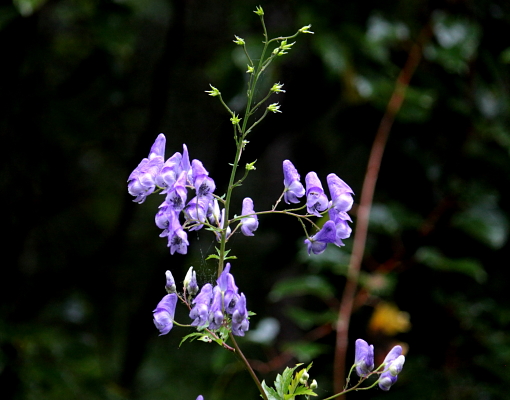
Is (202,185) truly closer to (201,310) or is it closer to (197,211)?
(197,211)

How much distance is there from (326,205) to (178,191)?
271 mm

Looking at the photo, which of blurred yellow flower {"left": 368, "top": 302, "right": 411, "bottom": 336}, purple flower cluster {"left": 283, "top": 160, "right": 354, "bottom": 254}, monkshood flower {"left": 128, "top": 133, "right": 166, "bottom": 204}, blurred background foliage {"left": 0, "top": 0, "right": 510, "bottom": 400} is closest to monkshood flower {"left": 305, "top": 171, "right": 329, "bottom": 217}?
purple flower cluster {"left": 283, "top": 160, "right": 354, "bottom": 254}

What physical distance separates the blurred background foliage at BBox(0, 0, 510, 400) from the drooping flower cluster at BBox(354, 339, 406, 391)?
33.6 inches

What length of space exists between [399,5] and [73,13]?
1.81 m

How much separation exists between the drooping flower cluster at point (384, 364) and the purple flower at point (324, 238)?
0.19m

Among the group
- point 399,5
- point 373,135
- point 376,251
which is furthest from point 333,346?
point 399,5

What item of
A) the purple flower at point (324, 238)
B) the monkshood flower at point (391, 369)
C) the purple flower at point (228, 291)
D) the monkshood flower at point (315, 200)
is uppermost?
the monkshood flower at point (315, 200)

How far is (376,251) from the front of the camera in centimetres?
262

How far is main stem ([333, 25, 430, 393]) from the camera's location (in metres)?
2.08

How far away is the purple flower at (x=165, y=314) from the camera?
98 cm

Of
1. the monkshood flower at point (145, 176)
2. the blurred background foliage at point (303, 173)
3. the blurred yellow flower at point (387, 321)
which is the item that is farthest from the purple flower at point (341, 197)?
the blurred yellow flower at point (387, 321)

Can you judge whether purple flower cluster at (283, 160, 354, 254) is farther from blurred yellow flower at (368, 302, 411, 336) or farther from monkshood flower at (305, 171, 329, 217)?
blurred yellow flower at (368, 302, 411, 336)

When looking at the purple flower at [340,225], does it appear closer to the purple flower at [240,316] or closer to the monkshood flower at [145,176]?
the purple flower at [240,316]

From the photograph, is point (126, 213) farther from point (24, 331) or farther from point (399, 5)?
point (399, 5)
